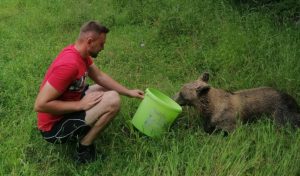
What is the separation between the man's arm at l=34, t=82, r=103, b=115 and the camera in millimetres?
4027

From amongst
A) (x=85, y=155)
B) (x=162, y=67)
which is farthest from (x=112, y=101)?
(x=162, y=67)

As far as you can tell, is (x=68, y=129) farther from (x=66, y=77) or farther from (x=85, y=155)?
(x=66, y=77)

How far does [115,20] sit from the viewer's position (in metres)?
7.81

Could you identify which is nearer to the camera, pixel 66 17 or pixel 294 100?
pixel 294 100

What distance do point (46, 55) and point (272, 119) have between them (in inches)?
133

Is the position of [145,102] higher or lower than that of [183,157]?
higher

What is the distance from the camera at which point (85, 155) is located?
439cm

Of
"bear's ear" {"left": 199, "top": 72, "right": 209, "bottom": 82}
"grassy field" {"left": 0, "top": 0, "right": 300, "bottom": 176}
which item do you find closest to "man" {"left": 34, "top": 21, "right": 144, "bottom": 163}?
"grassy field" {"left": 0, "top": 0, "right": 300, "bottom": 176}

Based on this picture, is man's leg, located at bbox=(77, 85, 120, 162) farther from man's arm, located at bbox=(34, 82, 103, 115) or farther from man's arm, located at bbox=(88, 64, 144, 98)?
man's arm, located at bbox=(88, 64, 144, 98)

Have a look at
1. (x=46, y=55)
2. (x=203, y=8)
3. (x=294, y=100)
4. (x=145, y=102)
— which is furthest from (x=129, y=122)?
(x=203, y=8)

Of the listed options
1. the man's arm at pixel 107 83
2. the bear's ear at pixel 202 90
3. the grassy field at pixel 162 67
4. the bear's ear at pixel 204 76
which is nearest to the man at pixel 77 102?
the grassy field at pixel 162 67

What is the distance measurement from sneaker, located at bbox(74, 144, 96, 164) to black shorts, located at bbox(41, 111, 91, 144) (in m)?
0.13

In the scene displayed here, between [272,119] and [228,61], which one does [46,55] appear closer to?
[228,61]

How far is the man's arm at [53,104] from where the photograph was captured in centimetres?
403
